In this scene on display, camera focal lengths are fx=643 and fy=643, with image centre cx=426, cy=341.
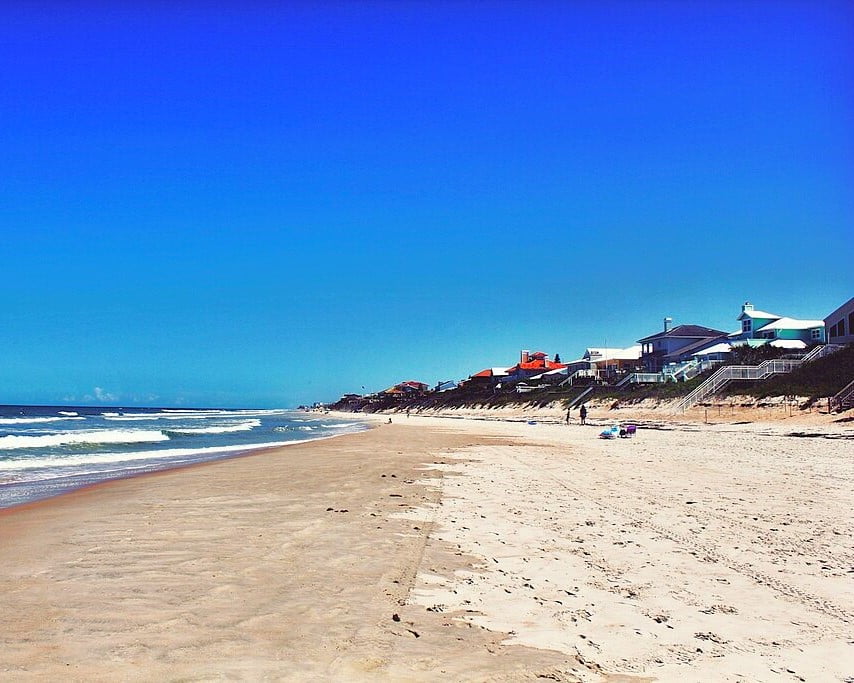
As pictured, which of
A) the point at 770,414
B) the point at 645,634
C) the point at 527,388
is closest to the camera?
the point at 645,634

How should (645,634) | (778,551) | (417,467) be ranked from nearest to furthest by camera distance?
(645,634), (778,551), (417,467)

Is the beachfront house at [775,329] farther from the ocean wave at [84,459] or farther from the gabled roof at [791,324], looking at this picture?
the ocean wave at [84,459]

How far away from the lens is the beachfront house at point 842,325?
4006cm

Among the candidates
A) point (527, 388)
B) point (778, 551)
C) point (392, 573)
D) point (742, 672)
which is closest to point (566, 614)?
point (742, 672)

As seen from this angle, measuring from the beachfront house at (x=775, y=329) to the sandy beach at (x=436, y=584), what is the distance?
47.0 metres

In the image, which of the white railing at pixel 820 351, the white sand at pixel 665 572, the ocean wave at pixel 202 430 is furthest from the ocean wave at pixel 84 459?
the white railing at pixel 820 351

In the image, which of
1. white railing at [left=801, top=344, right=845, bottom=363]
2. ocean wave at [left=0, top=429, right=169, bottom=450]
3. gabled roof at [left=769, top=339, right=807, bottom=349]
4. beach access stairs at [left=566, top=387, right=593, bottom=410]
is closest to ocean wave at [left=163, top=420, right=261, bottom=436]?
ocean wave at [left=0, top=429, right=169, bottom=450]

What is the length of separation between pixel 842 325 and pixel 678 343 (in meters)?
21.3

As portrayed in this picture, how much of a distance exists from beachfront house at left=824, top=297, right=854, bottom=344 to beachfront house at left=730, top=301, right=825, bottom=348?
211 inches

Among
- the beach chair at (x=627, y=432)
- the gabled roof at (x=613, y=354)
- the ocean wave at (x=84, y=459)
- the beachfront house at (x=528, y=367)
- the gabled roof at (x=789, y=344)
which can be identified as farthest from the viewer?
the beachfront house at (x=528, y=367)

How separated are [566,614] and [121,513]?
6962 mm

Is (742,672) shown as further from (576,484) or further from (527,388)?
(527,388)

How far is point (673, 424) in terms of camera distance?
33062 millimetres

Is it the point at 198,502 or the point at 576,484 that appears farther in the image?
the point at 576,484
